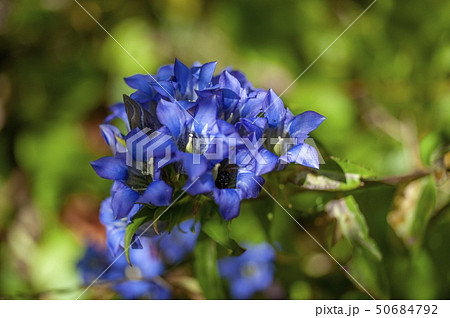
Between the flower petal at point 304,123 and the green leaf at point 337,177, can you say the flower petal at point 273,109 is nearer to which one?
the flower petal at point 304,123

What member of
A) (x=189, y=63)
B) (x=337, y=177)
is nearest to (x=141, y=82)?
(x=337, y=177)

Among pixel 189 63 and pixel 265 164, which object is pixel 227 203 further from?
pixel 189 63

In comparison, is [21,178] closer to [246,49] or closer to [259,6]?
[246,49]

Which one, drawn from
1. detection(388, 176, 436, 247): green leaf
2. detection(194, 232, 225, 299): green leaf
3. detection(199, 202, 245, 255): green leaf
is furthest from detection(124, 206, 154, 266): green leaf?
detection(388, 176, 436, 247): green leaf

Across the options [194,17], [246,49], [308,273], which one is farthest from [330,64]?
[308,273]

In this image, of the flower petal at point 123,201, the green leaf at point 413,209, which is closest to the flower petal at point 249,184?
the flower petal at point 123,201

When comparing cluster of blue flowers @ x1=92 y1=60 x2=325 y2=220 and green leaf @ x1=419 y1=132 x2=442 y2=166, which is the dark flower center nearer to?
cluster of blue flowers @ x1=92 y1=60 x2=325 y2=220
